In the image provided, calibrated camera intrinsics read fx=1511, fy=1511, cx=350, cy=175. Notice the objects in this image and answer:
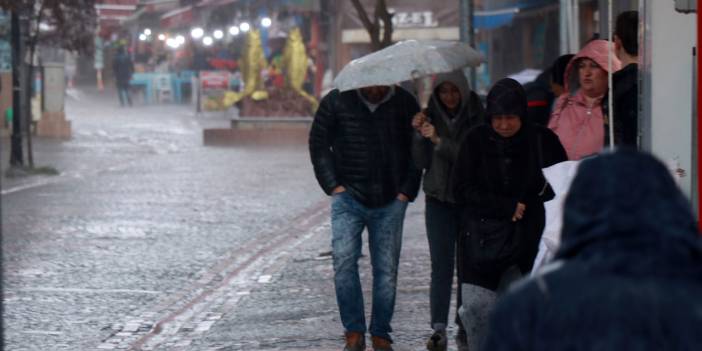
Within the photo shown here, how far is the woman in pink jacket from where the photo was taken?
675 centimetres

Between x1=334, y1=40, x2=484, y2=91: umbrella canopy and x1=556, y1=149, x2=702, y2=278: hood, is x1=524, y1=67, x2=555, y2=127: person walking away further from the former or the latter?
x1=556, y1=149, x2=702, y2=278: hood

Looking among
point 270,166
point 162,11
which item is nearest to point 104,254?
point 270,166

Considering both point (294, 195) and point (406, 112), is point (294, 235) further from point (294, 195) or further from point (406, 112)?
point (406, 112)

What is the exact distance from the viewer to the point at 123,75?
4112 cm

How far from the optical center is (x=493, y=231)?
638 centimetres

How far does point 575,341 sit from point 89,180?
17082mm

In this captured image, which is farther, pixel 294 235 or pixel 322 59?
pixel 322 59

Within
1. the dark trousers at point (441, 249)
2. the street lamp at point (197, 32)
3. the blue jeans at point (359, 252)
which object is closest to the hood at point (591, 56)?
the dark trousers at point (441, 249)

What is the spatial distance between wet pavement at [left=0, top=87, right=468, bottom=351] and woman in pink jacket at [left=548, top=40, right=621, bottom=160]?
186 cm

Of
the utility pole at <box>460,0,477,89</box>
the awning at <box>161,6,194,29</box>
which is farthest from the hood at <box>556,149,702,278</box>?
the awning at <box>161,6,194,29</box>

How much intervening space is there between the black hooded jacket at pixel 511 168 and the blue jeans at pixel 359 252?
1.41 m

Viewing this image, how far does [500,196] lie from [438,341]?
154 cm

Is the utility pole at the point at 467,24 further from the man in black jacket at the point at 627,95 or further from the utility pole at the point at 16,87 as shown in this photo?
the utility pole at the point at 16,87

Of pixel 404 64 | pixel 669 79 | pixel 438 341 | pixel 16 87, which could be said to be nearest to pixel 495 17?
pixel 16 87
